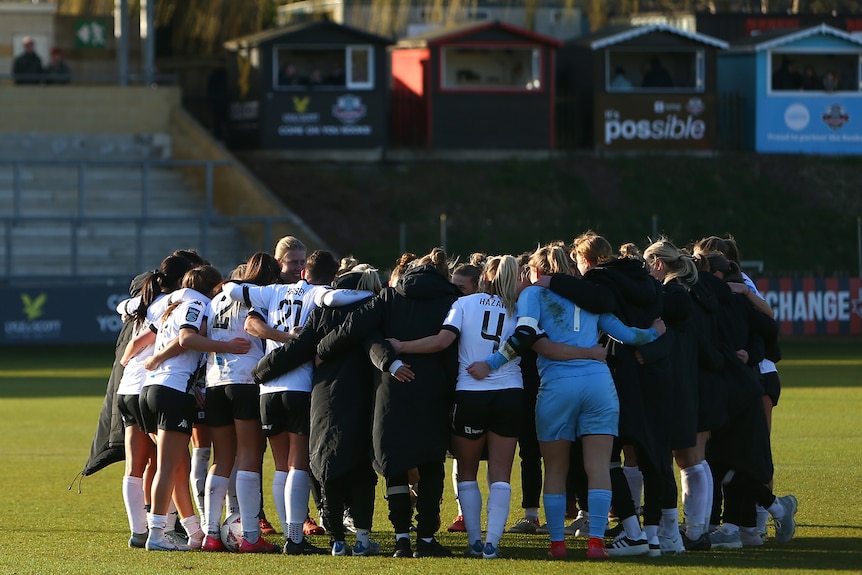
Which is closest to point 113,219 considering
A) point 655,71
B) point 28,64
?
point 28,64

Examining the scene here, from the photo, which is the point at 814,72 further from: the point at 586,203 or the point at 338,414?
the point at 338,414

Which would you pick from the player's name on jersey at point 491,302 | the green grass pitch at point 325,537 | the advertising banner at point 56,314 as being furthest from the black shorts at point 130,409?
the advertising banner at point 56,314

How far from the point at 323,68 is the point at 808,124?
43.2 ft

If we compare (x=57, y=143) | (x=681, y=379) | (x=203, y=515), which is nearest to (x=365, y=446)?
(x=203, y=515)

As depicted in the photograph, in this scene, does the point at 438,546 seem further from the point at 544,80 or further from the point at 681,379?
the point at 544,80

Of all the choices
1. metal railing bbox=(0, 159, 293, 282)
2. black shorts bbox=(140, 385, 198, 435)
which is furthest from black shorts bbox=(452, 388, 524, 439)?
metal railing bbox=(0, 159, 293, 282)

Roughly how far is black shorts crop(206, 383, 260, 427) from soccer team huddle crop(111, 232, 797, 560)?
0.6 inches

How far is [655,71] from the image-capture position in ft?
118

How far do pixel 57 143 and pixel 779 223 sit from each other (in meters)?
18.2

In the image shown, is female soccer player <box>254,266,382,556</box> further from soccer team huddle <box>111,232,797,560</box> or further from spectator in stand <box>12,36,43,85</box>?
spectator in stand <box>12,36,43,85</box>

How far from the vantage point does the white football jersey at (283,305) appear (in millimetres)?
8961

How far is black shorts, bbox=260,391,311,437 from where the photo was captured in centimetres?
891

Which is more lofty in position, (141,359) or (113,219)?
(113,219)

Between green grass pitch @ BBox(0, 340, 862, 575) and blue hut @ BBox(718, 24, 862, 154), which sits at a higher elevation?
blue hut @ BBox(718, 24, 862, 154)
